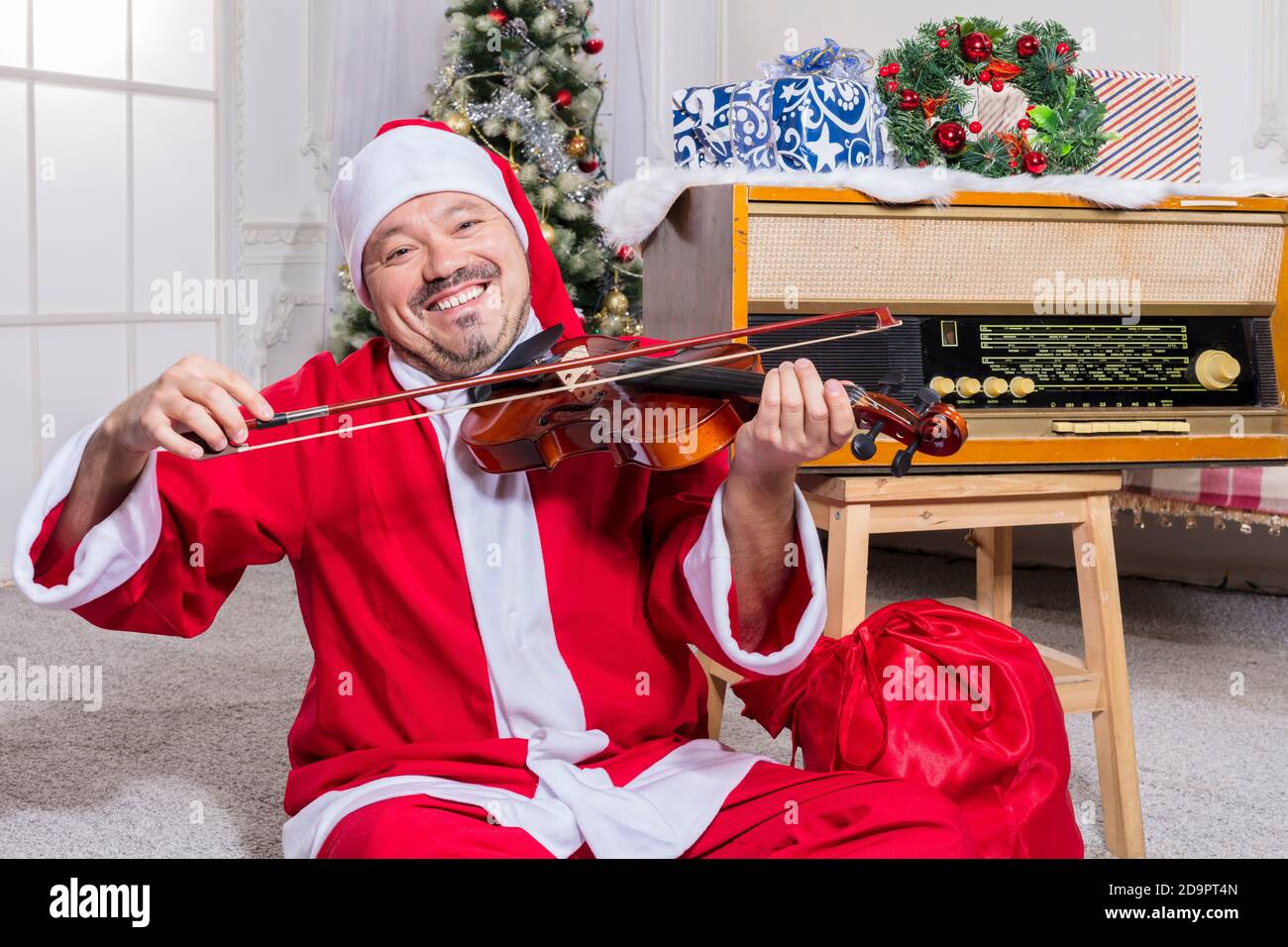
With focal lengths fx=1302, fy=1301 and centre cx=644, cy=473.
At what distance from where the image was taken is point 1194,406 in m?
1.88

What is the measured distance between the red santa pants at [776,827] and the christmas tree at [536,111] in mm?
2435

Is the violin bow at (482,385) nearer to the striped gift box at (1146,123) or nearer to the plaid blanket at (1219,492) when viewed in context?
the striped gift box at (1146,123)

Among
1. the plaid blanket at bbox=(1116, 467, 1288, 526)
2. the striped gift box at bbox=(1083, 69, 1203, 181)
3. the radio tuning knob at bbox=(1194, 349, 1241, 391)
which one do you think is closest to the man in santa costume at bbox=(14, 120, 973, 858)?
the radio tuning knob at bbox=(1194, 349, 1241, 391)

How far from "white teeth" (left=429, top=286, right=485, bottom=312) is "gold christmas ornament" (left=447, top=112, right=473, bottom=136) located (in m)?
2.21

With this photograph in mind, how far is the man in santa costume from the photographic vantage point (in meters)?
1.13

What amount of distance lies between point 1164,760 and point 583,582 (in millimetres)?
1278

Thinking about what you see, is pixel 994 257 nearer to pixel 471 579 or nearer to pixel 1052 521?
pixel 1052 521

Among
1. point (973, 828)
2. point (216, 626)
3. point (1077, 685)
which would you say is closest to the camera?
point (973, 828)

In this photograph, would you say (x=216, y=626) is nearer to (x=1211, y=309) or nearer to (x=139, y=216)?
(x=139, y=216)

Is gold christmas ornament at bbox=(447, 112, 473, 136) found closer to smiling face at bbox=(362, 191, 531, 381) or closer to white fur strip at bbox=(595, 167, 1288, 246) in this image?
white fur strip at bbox=(595, 167, 1288, 246)

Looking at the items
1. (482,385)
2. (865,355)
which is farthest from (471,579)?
(865,355)

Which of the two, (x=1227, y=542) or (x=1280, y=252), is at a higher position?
(x=1280, y=252)

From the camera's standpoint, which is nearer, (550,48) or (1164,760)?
(1164,760)

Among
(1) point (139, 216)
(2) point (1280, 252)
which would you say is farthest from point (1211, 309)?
(1) point (139, 216)
